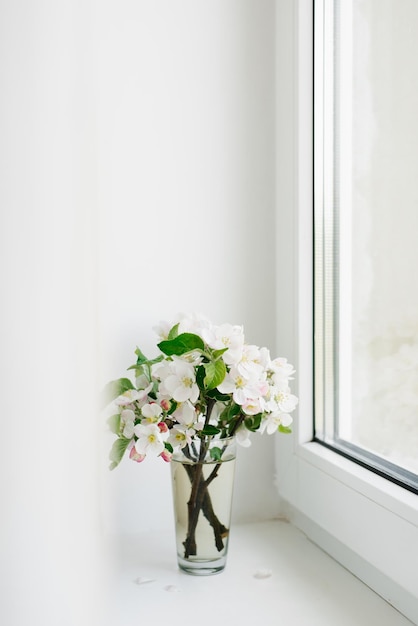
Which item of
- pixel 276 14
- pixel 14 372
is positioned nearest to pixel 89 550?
pixel 14 372

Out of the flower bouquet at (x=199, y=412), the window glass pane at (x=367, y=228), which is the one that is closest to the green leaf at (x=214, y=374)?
the flower bouquet at (x=199, y=412)

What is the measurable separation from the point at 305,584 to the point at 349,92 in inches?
27.5

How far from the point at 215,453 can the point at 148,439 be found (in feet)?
0.37

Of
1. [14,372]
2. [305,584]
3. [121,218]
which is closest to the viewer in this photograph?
[14,372]

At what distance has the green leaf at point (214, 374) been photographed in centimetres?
77

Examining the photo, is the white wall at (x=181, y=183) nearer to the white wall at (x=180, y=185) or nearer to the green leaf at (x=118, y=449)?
the white wall at (x=180, y=185)

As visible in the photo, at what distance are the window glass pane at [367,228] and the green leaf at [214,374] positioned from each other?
0.22 meters

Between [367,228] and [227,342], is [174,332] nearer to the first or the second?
[227,342]

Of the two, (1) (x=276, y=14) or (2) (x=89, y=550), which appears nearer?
(2) (x=89, y=550)

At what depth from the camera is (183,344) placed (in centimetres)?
80

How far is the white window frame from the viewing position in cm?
87

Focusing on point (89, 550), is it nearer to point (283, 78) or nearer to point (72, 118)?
point (72, 118)

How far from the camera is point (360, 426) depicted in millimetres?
892

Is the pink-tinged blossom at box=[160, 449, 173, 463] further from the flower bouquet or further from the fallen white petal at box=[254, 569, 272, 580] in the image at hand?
the fallen white petal at box=[254, 569, 272, 580]
